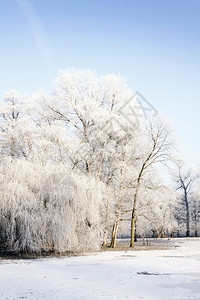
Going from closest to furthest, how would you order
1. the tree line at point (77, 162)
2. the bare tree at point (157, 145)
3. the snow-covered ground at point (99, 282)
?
the snow-covered ground at point (99, 282) < the tree line at point (77, 162) < the bare tree at point (157, 145)

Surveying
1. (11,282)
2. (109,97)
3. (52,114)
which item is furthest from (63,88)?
(11,282)

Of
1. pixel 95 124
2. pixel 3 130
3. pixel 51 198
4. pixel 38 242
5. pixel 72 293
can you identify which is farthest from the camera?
pixel 3 130

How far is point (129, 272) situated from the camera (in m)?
8.12

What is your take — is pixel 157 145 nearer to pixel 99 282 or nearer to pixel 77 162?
pixel 77 162

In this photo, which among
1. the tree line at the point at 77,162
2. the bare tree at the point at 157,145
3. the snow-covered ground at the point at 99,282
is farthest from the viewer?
the bare tree at the point at 157,145

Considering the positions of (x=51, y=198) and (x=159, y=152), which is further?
(x=159, y=152)

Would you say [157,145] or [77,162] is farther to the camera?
[157,145]

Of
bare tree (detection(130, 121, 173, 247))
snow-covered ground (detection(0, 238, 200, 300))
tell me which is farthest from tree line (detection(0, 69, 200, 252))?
snow-covered ground (detection(0, 238, 200, 300))

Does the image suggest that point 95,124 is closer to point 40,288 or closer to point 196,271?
point 196,271

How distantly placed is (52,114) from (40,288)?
49.4 feet

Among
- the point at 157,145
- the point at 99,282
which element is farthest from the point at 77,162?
the point at 99,282

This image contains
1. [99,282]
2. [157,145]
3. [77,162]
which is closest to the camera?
[99,282]

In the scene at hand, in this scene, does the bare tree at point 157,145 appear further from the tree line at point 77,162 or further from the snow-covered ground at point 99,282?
the snow-covered ground at point 99,282

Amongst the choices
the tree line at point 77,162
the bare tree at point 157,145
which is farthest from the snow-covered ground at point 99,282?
the bare tree at point 157,145
